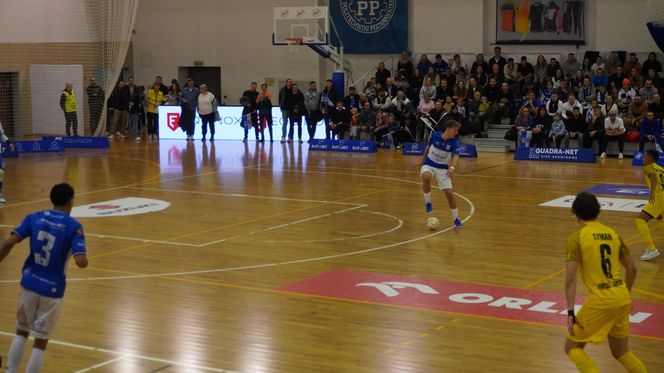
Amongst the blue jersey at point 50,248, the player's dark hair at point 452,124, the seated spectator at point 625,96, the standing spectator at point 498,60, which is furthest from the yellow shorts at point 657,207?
the standing spectator at point 498,60

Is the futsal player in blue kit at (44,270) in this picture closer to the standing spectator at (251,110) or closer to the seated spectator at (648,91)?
the seated spectator at (648,91)

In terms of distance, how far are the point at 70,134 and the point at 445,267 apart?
2343 cm

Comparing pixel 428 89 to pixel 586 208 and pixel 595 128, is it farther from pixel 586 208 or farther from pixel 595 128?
pixel 586 208

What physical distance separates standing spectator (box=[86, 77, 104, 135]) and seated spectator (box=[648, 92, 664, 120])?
18.0m

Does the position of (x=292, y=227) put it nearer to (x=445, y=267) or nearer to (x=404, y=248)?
(x=404, y=248)

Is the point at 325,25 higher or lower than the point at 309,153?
higher

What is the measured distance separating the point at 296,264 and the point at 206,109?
21484 millimetres

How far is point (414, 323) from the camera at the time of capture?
1052cm

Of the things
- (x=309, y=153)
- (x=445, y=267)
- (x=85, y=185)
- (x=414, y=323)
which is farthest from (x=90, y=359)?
(x=309, y=153)

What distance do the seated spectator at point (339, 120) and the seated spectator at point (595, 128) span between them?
7.86 metres

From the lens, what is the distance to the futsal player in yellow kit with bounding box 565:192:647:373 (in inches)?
287

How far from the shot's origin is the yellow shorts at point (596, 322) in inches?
287

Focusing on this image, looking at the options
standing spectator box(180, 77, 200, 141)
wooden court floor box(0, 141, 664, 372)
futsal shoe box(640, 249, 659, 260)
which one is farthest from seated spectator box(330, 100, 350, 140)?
futsal shoe box(640, 249, 659, 260)

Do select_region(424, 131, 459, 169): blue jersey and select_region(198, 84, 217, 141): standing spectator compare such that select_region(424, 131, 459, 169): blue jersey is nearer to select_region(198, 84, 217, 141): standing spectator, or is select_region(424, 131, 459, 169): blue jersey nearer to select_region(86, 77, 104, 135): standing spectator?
select_region(198, 84, 217, 141): standing spectator
